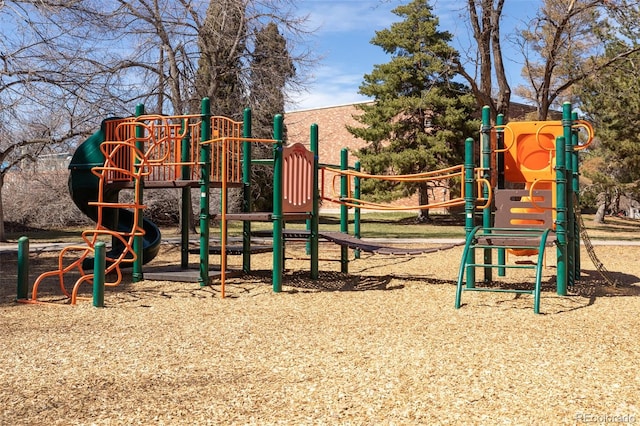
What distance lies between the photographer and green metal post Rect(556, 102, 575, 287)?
829 cm

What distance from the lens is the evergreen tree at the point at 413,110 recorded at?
1054 inches

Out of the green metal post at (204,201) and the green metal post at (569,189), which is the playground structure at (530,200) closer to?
the green metal post at (569,189)

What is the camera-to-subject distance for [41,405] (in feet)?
12.4

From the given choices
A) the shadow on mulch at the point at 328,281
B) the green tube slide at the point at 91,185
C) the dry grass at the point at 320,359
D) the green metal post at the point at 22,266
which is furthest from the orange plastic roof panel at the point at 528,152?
the green metal post at the point at 22,266

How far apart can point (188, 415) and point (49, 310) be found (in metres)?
4.13

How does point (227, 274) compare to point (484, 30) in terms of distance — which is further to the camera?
point (484, 30)

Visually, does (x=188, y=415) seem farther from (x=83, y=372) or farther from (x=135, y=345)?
(x=135, y=345)

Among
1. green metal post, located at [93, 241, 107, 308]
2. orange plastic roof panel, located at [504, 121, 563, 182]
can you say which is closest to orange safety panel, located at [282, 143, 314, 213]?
green metal post, located at [93, 241, 107, 308]

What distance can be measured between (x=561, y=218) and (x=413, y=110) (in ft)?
65.1

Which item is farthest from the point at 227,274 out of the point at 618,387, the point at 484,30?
the point at 484,30

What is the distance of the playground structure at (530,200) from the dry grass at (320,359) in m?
0.59

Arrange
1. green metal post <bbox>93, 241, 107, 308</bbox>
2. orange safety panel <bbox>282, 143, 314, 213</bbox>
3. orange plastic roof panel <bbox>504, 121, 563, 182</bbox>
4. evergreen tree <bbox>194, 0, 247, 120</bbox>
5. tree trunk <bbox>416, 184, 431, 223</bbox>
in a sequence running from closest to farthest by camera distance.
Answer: green metal post <bbox>93, 241, 107, 308</bbox> → orange safety panel <bbox>282, 143, 314, 213</bbox> → orange plastic roof panel <bbox>504, 121, 563, 182</bbox> → evergreen tree <bbox>194, 0, 247, 120</bbox> → tree trunk <bbox>416, 184, 431, 223</bbox>

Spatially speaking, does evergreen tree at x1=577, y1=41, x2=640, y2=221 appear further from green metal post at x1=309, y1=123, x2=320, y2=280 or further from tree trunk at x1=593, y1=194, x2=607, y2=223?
green metal post at x1=309, y1=123, x2=320, y2=280

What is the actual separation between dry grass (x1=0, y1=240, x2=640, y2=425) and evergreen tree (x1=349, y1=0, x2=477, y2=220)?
61.6 feet
